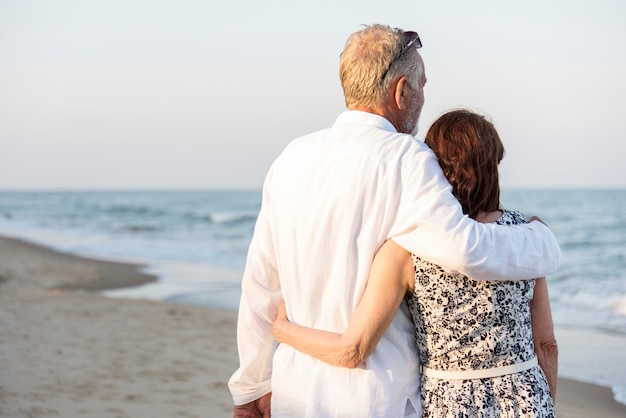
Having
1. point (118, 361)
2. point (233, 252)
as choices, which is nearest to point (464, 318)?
point (118, 361)

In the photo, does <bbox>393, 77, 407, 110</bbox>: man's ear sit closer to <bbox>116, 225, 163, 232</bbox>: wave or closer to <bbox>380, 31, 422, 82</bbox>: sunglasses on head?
<bbox>380, 31, 422, 82</bbox>: sunglasses on head

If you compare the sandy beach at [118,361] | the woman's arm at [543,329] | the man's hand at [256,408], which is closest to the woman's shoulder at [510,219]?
the woman's arm at [543,329]

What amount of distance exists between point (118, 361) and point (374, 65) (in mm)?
4946

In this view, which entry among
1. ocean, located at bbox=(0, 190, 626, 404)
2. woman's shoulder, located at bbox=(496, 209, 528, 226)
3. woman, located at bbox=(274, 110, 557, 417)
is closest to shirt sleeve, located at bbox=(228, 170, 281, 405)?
woman, located at bbox=(274, 110, 557, 417)

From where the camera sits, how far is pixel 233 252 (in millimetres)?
17609

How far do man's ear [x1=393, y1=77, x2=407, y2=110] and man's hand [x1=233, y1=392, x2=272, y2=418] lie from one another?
1.00 metres

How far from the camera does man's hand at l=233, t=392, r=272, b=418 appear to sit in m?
2.47

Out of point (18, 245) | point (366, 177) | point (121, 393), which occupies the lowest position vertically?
point (18, 245)

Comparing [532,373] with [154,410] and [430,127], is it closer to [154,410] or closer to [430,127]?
[430,127]

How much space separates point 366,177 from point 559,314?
780 cm

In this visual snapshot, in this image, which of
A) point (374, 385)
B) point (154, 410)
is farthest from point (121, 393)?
point (374, 385)

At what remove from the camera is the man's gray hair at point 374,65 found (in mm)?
2123

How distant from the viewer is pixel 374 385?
211cm

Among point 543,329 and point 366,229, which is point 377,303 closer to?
point 366,229
